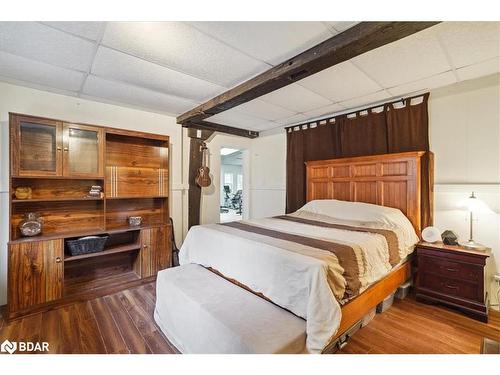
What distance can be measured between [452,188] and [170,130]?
3.88 meters

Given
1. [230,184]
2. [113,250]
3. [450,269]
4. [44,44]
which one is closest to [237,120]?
[44,44]

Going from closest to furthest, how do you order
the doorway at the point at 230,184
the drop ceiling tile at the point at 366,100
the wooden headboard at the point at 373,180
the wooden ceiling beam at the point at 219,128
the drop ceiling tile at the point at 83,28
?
the drop ceiling tile at the point at 83,28
the wooden headboard at the point at 373,180
the drop ceiling tile at the point at 366,100
the wooden ceiling beam at the point at 219,128
the doorway at the point at 230,184

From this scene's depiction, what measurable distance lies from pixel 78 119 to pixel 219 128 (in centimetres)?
214

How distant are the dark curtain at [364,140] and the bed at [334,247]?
0.16 metres

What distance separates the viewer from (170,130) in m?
3.61

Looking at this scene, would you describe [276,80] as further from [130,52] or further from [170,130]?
[170,130]

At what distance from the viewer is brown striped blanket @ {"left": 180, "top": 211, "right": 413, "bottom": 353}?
4.48ft

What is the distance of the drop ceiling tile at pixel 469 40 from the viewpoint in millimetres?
1550

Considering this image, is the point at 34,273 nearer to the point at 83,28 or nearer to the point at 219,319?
the point at 219,319

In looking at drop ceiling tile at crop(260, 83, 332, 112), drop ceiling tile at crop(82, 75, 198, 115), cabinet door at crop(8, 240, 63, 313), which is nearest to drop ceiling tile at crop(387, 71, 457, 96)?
drop ceiling tile at crop(260, 83, 332, 112)

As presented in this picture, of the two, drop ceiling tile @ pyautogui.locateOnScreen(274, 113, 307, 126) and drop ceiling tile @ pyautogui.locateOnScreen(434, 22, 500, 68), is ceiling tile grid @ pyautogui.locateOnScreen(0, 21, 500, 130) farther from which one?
drop ceiling tile @ pyautogui.locateOnScreen(274, 113, 307, 126)

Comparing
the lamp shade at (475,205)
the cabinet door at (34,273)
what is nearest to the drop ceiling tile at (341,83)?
the lamp shade at (475,205)

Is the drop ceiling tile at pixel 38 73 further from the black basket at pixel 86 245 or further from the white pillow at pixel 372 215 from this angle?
the white pillow at pixel 372 215
